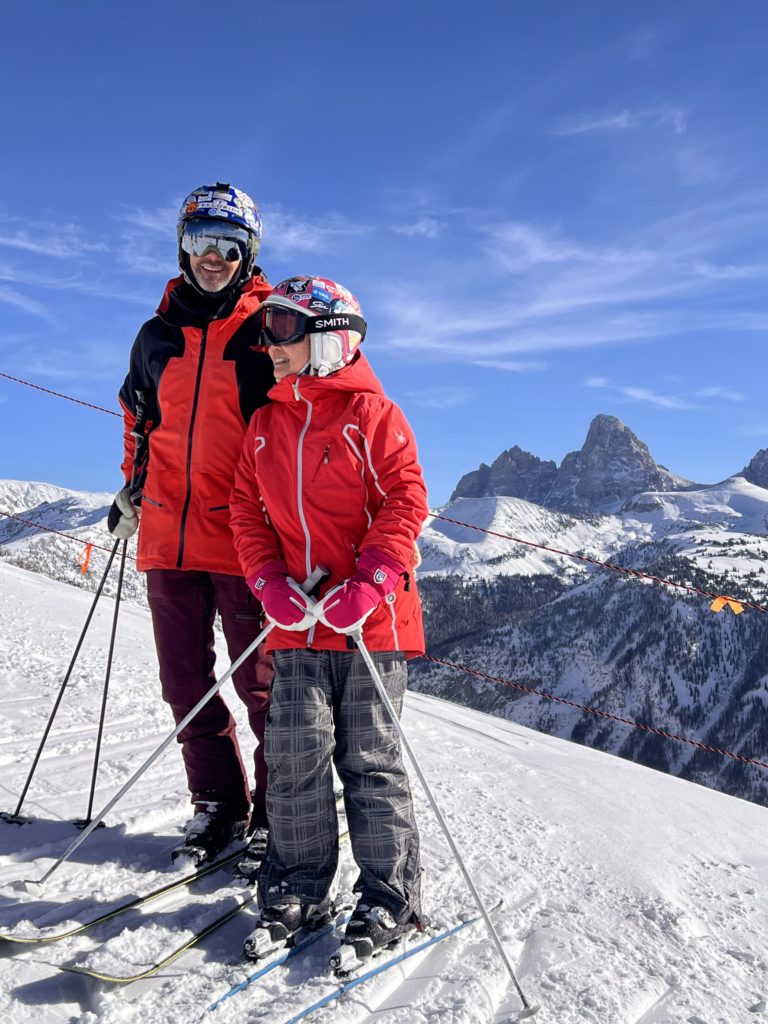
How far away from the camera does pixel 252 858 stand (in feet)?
9.33

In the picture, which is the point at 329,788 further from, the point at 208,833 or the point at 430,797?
the point at 208,833

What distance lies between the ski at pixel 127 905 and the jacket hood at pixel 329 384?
5.83ft

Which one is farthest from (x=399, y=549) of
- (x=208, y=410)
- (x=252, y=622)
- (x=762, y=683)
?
(x=762, y=683)

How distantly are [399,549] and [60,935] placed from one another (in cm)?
158

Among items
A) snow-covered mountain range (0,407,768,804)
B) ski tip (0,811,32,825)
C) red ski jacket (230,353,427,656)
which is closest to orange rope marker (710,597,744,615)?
red ski jacket (230,353,427,656)

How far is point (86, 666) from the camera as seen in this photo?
6.25m

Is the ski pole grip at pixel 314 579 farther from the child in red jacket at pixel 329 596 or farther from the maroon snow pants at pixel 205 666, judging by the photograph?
the maroon snow pants at pixel 205 666

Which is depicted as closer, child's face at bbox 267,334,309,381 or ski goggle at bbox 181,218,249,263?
child's face at bbox 267,334,309,381

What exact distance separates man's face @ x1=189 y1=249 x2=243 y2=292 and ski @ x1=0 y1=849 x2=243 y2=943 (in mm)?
2264

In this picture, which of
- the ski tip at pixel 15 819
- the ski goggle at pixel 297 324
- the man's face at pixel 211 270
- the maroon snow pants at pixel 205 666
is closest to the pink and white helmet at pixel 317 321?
the ski goggle at pixel 297 324

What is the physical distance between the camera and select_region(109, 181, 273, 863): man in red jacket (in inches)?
117

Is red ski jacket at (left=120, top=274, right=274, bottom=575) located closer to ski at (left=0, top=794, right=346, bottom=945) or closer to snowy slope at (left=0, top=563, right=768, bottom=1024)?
ski at (left=0, top=794, right=346, bottom=945)

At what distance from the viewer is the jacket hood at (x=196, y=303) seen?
9.88ft

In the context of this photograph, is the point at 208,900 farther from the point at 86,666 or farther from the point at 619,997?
the point at 86,666
